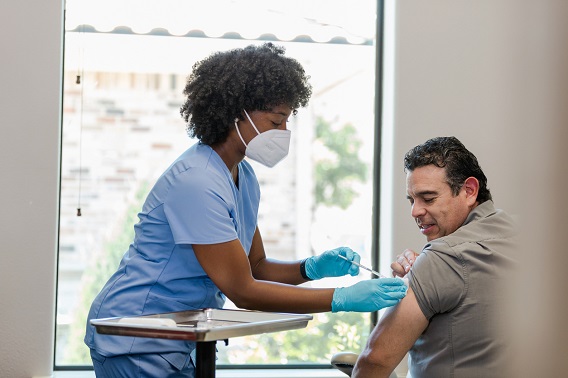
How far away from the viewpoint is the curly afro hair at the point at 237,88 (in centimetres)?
190

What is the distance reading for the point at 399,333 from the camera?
5.47 feet

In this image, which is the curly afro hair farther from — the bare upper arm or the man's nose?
the bare upper arm

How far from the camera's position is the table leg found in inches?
63.3

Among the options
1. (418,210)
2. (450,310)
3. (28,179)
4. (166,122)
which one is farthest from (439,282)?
(166,122)

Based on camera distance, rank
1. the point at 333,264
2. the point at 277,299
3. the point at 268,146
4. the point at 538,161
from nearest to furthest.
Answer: the point at 538,161 < the point at 277,299 < the point at 268,146 < the point at 333,264

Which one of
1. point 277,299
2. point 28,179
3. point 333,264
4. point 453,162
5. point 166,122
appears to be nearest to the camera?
point 277,299

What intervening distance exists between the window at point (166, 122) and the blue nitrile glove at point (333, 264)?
106cm

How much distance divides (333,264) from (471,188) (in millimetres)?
517

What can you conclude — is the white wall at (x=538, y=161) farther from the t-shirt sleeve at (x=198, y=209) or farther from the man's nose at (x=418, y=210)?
the man's nose at (x=418, y=210)

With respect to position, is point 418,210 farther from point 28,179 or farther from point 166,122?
point 166,122

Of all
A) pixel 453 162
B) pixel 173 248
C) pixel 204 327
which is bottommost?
pixel 204 327

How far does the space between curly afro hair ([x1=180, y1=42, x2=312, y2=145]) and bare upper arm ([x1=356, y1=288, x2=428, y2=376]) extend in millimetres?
649

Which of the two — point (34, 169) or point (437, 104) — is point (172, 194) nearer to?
point (34, 169)

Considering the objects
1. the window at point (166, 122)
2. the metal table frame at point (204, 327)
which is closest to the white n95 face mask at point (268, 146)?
the metal table frame at point (204, 327)
